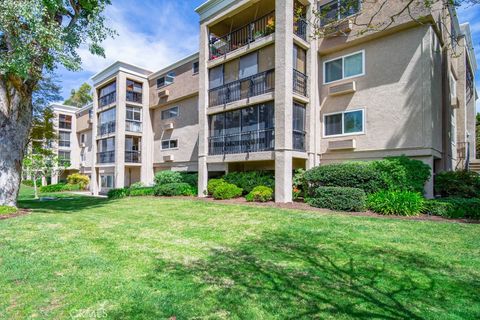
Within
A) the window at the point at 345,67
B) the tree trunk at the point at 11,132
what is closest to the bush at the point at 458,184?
the window at the point at 345,67

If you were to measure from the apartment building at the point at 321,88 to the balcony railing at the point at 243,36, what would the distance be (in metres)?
0.07

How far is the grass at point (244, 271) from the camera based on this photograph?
3736 millimetres

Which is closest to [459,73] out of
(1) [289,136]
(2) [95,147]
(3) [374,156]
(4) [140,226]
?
(3) [374,156]

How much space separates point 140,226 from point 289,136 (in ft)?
27.4

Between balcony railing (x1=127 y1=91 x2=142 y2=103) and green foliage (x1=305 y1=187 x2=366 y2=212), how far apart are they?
21.3 metres

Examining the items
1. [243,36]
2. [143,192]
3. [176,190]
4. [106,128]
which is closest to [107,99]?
[106,128]

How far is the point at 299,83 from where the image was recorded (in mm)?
15305

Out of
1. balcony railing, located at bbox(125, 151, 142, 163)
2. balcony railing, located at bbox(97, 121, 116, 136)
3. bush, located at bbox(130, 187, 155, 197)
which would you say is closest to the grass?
bush, located at bbox(130, 187, 155, 197)

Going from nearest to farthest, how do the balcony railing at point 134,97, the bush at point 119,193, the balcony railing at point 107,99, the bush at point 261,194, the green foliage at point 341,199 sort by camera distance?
the green foliage at point 341,199, the bush at point 261,194, the bush at point 119,193, the balcony railing at point 134,97, the balcony railing at point 107,99

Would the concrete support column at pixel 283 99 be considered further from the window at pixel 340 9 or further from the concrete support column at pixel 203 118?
the concrete support column at pixel 203 118

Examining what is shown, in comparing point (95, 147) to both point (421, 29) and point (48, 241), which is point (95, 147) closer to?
point (48, 241)

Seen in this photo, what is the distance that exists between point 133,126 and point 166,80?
5.64m

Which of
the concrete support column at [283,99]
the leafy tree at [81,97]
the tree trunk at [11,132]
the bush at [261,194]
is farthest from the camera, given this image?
the leafy tree at [81,97]

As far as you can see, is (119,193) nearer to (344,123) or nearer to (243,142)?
(243,142)
